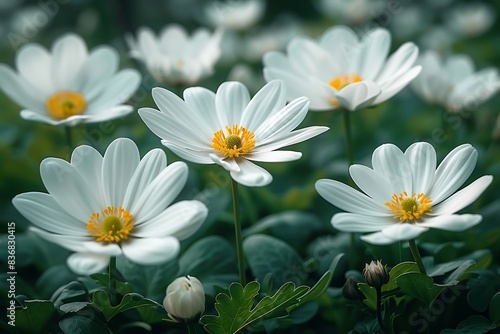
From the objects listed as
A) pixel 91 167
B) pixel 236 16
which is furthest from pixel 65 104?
pixel 236 16

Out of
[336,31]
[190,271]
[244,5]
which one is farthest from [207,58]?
[244,5]

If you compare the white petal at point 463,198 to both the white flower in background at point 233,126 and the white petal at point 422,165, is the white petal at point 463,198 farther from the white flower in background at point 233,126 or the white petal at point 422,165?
the white flower in background at point 233,126

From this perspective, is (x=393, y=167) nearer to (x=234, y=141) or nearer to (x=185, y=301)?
(x=234, y=141)

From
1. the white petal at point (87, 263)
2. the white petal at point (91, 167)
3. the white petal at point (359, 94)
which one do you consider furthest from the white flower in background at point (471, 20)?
the white petal at point (87, 263)

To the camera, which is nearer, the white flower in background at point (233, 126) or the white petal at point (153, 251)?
the white petal at point (153, 251)

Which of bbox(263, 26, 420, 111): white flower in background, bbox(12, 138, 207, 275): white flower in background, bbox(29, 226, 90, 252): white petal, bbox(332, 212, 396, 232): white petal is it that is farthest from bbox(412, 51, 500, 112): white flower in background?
bbox(29, 226, 90, 252): white petal

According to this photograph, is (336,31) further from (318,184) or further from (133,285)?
(133,285)
